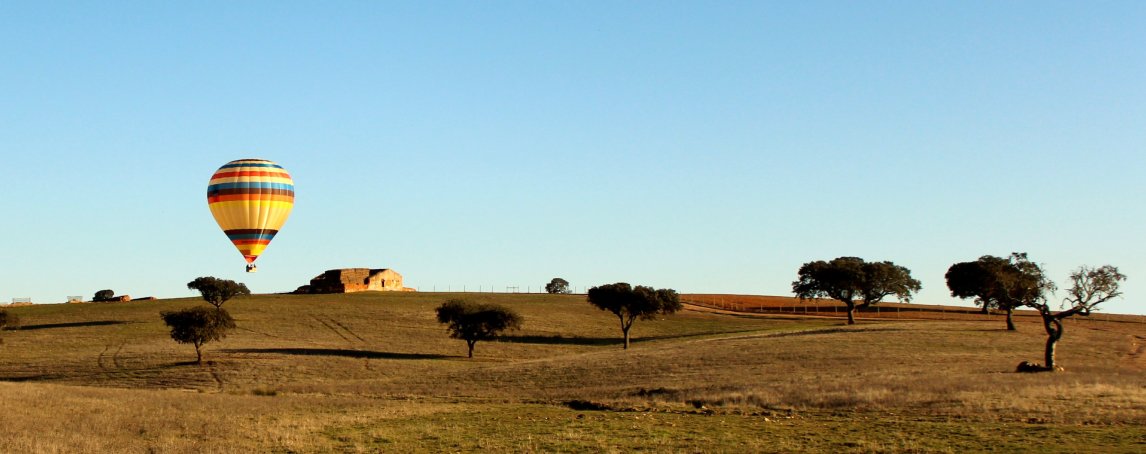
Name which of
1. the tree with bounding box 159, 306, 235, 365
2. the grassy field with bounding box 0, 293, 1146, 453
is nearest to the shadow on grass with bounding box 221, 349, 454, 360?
the grassy field with bounding box 0, 293, 1146, 453

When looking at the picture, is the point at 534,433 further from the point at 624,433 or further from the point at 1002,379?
the point at 1002,379

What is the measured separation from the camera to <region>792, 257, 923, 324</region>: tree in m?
103

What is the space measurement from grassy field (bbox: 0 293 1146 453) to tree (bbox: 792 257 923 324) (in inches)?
636

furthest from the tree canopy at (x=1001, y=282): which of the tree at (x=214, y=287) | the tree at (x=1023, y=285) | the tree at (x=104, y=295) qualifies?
the tree at (x=104, y=295)

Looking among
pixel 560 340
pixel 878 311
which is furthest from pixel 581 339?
pixel 878 311

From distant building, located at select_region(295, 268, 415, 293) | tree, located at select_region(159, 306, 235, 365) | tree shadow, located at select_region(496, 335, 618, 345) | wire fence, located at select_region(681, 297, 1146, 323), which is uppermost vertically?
distant building, located at select_region(295, 268, 415, 293)

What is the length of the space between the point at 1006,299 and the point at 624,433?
1650 inches

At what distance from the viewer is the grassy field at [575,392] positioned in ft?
95.5

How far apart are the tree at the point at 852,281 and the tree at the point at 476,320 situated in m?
35.6

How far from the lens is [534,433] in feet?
103

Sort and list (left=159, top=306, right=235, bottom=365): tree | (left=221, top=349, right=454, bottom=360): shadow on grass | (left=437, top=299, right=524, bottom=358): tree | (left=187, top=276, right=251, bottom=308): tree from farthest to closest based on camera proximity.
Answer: (left=187, top=276, right=251, bottom=308): tree
(left=437, top=299, right=524, bottom=358): tree
(left=221, top=349, right=454, bottom=360): shadow on grass
(left=159, top=306, right=235, bottom=365): tree

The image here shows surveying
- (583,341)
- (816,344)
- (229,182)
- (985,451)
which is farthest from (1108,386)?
(583,341)

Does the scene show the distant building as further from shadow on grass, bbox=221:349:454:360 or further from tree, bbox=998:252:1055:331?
tree, bbox=998:252:1055:331

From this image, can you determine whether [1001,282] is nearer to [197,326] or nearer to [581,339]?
[581,339]
